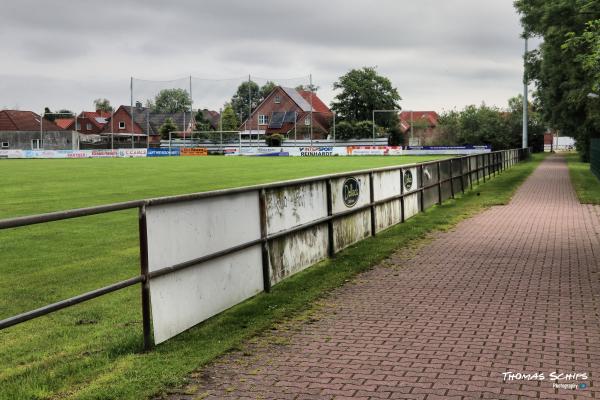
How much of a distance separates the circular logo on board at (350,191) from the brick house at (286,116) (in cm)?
8440

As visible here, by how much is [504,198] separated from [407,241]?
9.75m

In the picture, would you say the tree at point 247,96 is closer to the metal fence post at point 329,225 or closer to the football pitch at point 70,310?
the football pitch at point 70,310

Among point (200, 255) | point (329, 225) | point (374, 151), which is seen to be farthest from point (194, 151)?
point (200, 255)

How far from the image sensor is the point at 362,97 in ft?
315

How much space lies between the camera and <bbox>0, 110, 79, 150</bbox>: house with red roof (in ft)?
267

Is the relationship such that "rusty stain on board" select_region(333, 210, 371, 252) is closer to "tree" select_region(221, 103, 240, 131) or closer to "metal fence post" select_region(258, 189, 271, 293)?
"metal fence post" select_region(258, 189, 271, 293)

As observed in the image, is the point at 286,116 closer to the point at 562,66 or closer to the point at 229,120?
the point at 229,120

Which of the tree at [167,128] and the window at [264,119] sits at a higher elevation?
the window at [264,119]

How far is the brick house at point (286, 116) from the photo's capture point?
96.6 metres

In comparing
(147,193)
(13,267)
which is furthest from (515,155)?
(13,267)

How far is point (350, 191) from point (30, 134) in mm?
86517

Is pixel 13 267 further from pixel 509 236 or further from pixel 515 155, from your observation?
pixel 515 155

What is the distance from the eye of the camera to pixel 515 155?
50.0 metres

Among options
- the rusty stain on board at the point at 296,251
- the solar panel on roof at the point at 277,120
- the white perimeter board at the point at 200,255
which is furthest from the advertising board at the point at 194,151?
the white perimeter board at the point at 200,255
